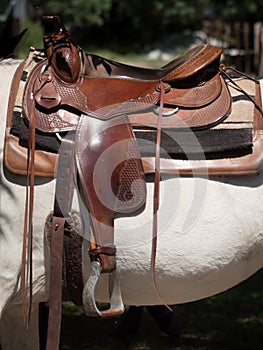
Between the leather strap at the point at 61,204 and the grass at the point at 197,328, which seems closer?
the leather strap at the point at 61,204

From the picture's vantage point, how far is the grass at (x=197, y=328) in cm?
487

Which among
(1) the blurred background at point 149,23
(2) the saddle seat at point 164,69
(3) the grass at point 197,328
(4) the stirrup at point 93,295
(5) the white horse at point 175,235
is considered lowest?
(3) the grass at point 197,328

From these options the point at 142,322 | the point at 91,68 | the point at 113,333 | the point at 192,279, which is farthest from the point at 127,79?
the point at 142,322

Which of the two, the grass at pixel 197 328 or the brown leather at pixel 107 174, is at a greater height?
the brown leather at pixel 107 174

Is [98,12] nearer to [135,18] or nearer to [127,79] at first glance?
[135,18]

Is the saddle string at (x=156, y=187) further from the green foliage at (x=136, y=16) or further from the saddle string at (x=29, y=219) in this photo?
the green foliage at (x=136, y=16)

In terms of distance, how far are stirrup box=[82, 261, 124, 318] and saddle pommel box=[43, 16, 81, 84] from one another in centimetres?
77

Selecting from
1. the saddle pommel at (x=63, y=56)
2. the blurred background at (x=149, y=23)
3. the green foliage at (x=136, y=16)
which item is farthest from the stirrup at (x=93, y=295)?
the green foliage at (x=136, y=16)

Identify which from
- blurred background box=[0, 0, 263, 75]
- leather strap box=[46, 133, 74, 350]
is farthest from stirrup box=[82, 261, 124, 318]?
blurred background box=[0, 0, 263, 75]

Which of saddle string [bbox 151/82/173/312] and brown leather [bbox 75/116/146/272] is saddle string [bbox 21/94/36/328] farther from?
saddle string [bbox 151/82/173/312]

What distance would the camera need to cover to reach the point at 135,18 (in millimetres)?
19422

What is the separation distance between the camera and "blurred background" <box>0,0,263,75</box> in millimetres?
17203

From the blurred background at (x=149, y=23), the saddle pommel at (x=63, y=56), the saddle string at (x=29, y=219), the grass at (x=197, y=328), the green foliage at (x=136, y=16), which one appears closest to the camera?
the saddle string at (x=29, y=219)

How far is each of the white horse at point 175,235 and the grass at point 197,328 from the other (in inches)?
77.7
